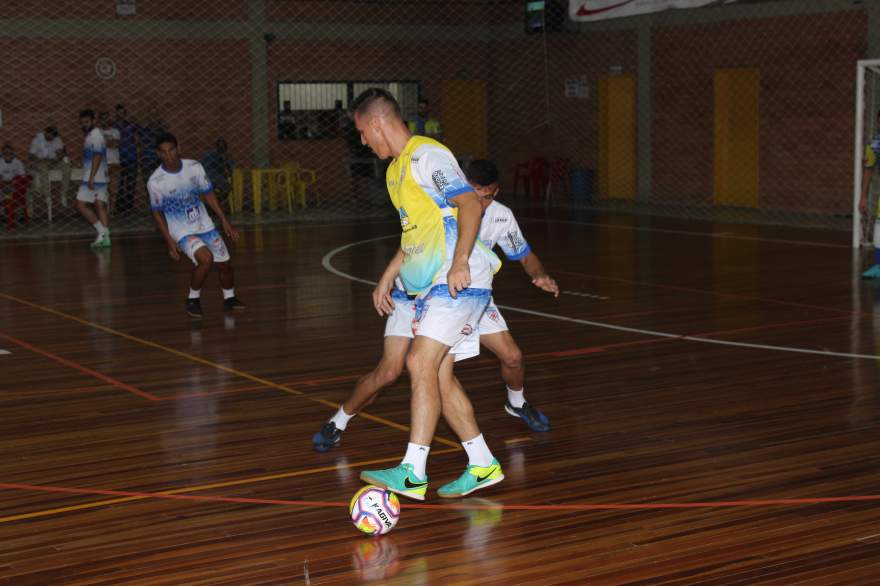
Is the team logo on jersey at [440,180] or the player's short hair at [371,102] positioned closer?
the team logo on jersey at [440,180]

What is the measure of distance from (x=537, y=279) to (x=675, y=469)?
47.3 inches

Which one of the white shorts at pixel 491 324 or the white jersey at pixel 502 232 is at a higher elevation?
the white jersey at pixel 502 232

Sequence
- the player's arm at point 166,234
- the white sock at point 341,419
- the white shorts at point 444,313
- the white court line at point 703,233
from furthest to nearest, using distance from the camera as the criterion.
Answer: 1. the white court line at point 703,233
2. the player's arm at point 166,234
3. the white sock at point 341,419
4. the white shorts at point 444,313

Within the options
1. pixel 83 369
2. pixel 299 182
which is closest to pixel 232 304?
pixel 83 369

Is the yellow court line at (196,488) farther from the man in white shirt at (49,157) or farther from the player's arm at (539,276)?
the man in white shirt at (49,157)

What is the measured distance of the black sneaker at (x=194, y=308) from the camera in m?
11.3

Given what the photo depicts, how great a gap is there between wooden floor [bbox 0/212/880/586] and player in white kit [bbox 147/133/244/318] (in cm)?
53

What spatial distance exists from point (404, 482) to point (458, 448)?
3.87 feet

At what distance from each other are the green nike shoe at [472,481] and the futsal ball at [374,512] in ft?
1.84

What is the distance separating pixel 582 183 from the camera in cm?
2552

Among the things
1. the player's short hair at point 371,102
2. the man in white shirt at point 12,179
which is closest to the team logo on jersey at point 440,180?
the player's short hair at point 371,102

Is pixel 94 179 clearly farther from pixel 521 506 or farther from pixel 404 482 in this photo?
pixel 521 506

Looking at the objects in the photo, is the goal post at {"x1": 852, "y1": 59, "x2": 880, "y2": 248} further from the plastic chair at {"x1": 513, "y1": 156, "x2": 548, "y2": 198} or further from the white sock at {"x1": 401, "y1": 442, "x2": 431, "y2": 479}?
the white sock at {"x1": 401, "y1": 442, "x2": 431, "y2": 479}

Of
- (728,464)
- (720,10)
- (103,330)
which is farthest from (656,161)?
(728,464)
